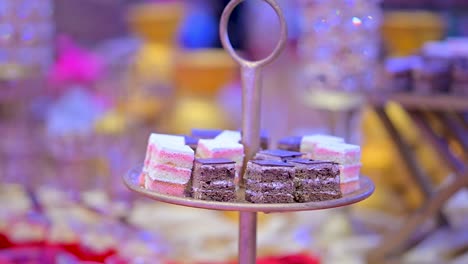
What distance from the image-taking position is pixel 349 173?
6.53 ft

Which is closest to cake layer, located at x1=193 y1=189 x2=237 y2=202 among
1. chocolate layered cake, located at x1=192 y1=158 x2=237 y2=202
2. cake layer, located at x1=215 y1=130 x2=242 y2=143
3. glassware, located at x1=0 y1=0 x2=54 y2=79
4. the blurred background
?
chocolate layered cake, located at x1=192 y1=158 x2=237 y2=202

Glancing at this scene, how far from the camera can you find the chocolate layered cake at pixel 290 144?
2.13m

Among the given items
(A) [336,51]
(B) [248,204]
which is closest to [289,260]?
(B) [248,204]

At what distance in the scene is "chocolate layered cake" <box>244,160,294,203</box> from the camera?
1.80 metres

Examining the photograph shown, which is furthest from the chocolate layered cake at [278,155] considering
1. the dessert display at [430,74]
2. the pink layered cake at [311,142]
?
the dessert display at [430,74]

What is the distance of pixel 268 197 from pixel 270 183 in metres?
0.03

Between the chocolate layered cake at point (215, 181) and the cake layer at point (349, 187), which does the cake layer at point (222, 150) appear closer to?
the chocolate layered cake at point (215, 181)

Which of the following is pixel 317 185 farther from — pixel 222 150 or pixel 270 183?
pixel 222 150

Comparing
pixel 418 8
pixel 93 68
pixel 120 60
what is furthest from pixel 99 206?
pixel 418 8

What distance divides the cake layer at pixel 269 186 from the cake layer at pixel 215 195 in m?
0.05

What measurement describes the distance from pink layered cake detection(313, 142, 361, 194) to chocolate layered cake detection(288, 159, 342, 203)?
87 mm

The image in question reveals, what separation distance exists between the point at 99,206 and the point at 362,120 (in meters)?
1.93

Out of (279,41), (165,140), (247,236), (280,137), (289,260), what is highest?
(279,41)

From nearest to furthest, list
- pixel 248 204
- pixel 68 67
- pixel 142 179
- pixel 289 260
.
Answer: pixel 248 204
pixel 142 179
pixel 289 260
pixel 68 67
